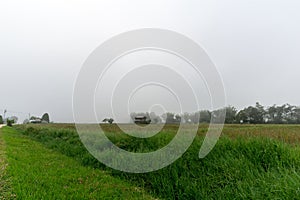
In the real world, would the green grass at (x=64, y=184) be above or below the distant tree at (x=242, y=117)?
below

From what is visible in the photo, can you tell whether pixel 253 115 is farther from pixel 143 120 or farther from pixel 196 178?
pixel 196 178

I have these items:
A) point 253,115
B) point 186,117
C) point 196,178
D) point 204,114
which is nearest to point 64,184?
point 196,178

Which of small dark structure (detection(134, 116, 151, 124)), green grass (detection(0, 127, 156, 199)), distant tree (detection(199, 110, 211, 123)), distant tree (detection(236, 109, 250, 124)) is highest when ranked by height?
distant tree (detection(236, 109, 250, 124))

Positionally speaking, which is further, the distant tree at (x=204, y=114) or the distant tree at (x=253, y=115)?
the distant tree at (x=253, y=115)

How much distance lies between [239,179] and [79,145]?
684 centimetres

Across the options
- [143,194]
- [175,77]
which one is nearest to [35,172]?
[143,194]

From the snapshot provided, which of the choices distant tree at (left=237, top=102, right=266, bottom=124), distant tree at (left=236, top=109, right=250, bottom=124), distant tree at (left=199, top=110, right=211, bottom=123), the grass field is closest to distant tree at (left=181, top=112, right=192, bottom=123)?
distant tree at (left=199, top=110, right=211, bottom=123)

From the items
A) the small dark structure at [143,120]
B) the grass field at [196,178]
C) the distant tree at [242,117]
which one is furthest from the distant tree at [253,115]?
the grass field at [196,178]

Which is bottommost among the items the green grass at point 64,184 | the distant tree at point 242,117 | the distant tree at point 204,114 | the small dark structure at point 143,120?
the green grass at point 64,184

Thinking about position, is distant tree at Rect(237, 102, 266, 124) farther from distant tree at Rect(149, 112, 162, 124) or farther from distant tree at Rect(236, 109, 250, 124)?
distant tree at Rect(149, 112, 162, 124)

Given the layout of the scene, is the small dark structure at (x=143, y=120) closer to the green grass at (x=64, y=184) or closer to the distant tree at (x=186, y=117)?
the distant tree at (x=186, y=117)

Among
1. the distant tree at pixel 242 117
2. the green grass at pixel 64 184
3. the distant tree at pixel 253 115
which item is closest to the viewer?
the green grass at pixel 64 184

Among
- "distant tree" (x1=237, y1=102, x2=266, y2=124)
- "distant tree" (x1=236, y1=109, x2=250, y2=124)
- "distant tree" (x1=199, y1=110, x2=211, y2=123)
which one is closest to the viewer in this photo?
"distant tree" (x1=199, y1=110, x2=211, y2=123)

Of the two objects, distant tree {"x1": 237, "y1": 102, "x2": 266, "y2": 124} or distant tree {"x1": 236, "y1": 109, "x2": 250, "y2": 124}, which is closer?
distant tree {"x1": 236, "y1": 109, "x2": 250, "y2": 124}
